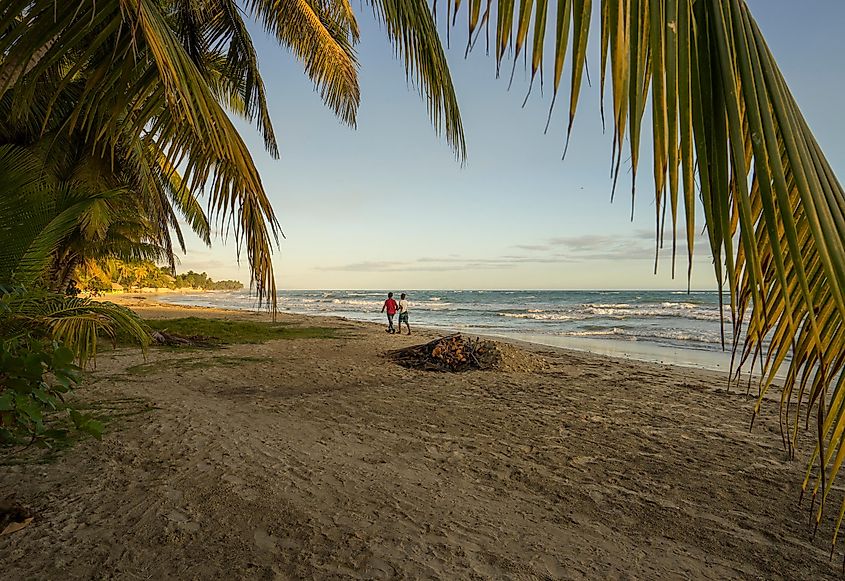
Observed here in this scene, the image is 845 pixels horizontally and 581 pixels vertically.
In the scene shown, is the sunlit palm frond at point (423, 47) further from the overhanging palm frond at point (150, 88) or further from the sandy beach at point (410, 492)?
the sandy beach at point (410, 492)

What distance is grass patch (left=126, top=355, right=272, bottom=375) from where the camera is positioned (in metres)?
7.43

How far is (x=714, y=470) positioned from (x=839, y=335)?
3.97 metres

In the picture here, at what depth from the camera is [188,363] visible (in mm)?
8211

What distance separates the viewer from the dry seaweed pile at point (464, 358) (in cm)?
856

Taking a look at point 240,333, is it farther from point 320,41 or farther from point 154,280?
point 154,280

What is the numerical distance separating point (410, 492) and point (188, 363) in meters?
6.14

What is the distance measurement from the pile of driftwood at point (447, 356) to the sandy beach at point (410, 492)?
7.06 feet

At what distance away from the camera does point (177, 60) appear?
2086mm

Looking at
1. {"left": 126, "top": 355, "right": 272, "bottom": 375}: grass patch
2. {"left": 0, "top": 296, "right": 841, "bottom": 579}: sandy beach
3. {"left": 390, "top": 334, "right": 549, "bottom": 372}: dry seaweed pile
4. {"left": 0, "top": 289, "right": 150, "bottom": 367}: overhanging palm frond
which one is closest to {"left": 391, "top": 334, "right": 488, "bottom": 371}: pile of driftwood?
{"left": 390, "top": 334, "right": 549, "bottom": 372}: dry seaweed pile

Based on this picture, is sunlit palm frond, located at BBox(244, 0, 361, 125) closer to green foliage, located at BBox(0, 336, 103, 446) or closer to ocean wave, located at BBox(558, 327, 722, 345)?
green foliage, located at BBox(0, 336, 103, 446)

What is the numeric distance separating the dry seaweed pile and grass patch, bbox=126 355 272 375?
2.80 m

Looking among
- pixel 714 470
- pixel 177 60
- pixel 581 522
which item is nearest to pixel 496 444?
pixel 581 522

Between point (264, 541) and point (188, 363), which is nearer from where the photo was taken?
point (264, 541)

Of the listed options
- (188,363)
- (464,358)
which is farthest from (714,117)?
(188,363)
